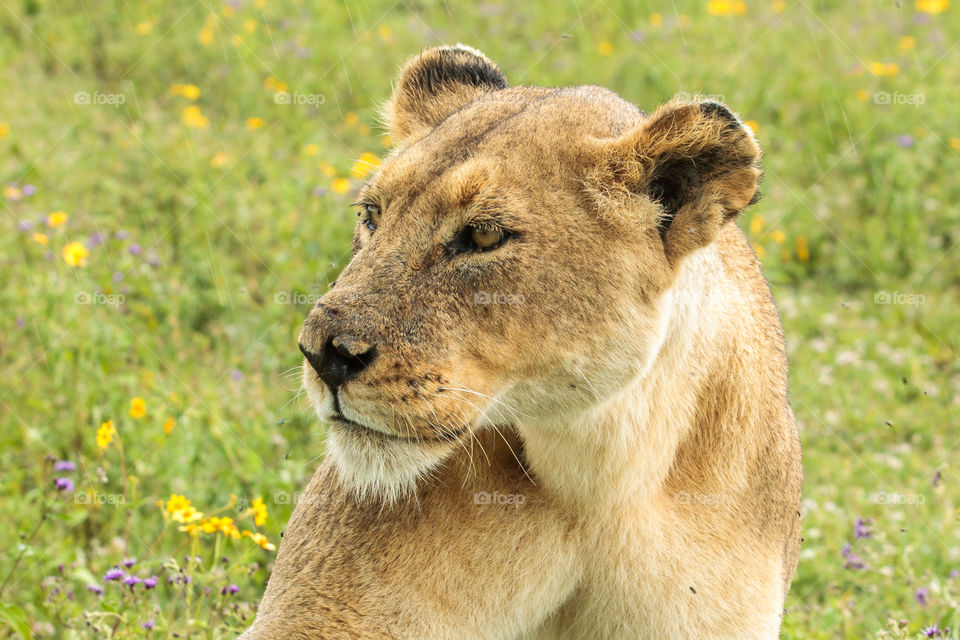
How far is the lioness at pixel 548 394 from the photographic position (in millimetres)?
3025

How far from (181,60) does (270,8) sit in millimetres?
954

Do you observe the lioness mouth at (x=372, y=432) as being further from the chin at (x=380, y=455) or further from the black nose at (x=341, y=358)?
the black nose at (x=341, y=358)

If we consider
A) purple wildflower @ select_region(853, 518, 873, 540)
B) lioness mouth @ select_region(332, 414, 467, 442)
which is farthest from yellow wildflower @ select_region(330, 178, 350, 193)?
lioness mouth @ select_region(332, 414, 467, 442)

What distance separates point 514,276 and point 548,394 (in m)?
0.33

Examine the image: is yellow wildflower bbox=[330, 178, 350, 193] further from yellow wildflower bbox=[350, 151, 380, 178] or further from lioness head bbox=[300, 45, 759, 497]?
lioness head bbox=[300, 45, 759, 497]

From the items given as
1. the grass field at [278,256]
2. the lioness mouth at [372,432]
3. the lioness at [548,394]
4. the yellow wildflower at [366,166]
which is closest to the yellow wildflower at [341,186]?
the grass field at [278,256]

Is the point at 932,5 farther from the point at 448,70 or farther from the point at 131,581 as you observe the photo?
the point at 131,581

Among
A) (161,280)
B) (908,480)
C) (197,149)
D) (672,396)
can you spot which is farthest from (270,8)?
(672,396)

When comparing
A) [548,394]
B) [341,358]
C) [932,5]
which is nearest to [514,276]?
[548,394]

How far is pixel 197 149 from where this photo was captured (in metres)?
8.03

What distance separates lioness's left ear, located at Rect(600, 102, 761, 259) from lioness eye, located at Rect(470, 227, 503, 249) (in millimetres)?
365

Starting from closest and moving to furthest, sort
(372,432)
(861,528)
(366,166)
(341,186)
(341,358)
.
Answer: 1. (341,358)
2. (372,432)
3. (861,528)
4. (366,166)
5. (341,186)

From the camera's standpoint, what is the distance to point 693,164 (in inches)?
125

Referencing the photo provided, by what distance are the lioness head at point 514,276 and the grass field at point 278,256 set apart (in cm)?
125
